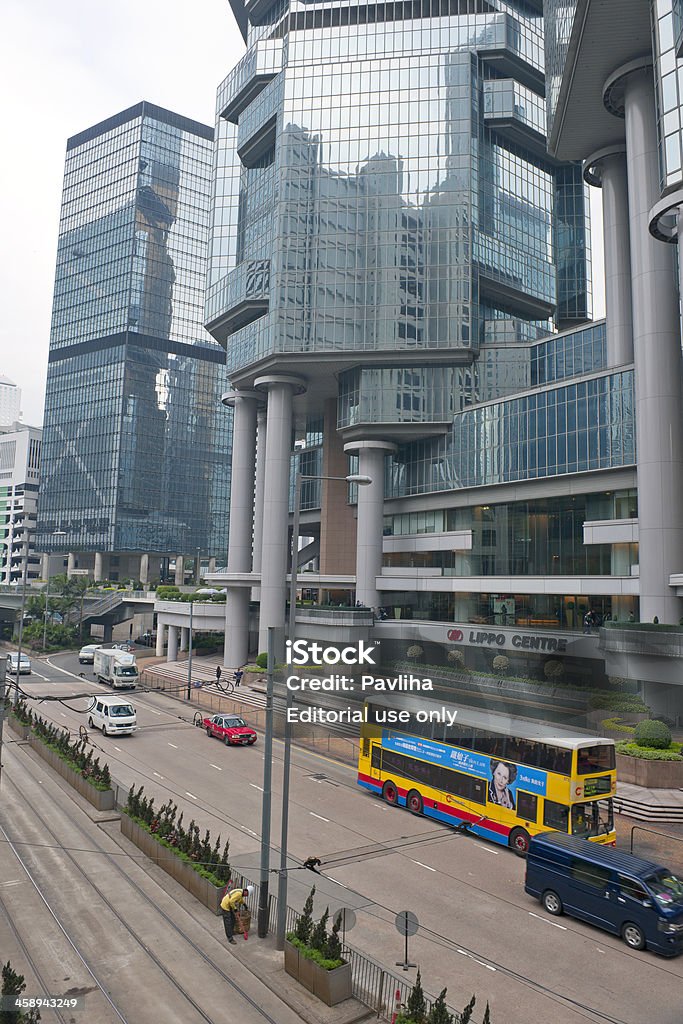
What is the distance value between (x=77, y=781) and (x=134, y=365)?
124708 mm

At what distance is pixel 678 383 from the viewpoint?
45125 millimetres

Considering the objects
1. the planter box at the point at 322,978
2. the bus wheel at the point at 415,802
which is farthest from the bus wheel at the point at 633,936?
the bus wheel at the point at 415,802

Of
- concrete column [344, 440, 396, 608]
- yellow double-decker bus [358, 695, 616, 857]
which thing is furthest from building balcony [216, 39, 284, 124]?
yellow double-decker bus [358, 695, 616, 857]

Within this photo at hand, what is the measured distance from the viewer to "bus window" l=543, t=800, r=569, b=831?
22.4 m

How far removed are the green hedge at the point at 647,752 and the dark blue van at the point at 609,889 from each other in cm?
1206

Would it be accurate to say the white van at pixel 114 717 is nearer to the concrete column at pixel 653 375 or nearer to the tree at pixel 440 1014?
the concrete column at pixel 653 375

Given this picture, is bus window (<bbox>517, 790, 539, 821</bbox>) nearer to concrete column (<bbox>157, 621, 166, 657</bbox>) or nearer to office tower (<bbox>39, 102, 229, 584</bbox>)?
concrete column (<bbox>157, 621, 166, 657</bbox>)

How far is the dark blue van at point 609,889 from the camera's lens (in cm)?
1759

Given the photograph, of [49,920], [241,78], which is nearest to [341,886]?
[49,920]

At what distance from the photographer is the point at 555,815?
74.3ft

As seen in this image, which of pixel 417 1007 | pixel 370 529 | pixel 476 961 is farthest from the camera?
pixel 370 529

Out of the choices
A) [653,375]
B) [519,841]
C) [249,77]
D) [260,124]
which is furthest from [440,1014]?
[249,77]

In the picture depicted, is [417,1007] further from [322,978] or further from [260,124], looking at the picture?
[260,124]

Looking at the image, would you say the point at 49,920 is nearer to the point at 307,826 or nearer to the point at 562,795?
the point at 307,826
